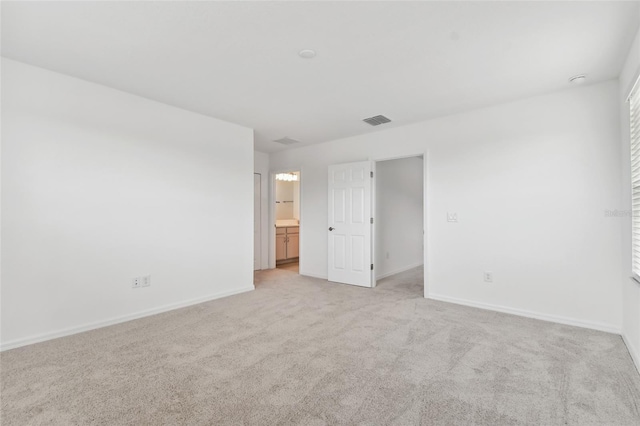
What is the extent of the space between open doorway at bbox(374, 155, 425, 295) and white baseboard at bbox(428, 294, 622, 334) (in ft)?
1.75

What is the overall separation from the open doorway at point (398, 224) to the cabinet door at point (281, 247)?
92.6 inches

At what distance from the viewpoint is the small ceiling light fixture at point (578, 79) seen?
2.93 meters

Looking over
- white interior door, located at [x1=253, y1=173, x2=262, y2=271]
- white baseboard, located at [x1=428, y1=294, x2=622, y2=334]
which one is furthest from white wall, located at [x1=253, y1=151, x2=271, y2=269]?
white baseboard, located at [x1=428, y1=294, x2=622, y2=334]

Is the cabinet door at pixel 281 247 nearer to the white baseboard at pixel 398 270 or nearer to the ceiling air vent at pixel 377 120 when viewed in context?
the white baseboard at pixel 398 270

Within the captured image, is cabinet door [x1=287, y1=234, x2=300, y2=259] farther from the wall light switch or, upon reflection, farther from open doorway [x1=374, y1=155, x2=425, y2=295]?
the wall light switch

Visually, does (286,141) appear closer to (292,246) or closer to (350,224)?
(350,224)

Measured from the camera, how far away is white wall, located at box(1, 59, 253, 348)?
2705 mm

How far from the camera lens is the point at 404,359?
7.95ft

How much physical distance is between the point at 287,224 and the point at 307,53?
15.8 feet

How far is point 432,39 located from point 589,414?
8.59ft

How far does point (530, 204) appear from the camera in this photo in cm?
345

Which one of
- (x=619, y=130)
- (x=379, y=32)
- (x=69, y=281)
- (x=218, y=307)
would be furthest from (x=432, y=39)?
(x=69, y=281)

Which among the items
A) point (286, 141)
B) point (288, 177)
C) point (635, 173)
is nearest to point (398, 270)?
point (286, 141)

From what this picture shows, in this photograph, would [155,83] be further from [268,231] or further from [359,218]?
[268,231]
